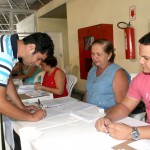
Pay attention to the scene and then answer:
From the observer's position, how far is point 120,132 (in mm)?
1162

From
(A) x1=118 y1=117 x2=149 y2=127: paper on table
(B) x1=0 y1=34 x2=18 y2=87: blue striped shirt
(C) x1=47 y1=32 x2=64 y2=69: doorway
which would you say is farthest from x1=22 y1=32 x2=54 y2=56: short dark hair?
(C) x1=47 y1=32 x2=64 y2=69: doorway

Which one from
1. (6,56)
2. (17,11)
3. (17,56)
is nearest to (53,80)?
(17,56)

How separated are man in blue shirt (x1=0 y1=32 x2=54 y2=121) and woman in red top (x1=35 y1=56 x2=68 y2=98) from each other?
95 cm

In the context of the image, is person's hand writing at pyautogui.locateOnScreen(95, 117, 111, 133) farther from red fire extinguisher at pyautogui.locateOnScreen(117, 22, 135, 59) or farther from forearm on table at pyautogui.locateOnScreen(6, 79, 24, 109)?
red fire extinguisher at pyautogui.locateOnScreen(117, 22, 135, 59)

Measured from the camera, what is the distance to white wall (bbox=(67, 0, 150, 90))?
3.06 m

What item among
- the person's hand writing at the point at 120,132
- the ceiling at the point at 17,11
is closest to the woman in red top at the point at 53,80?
the person's hand writing at the point at 120,132

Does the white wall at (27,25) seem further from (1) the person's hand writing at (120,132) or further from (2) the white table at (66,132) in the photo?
(1) the person's hand writing at (120,132)

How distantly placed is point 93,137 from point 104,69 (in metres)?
1.15

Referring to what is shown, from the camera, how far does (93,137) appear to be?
3.87 feet

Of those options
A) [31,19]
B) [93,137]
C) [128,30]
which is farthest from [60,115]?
[31,19]

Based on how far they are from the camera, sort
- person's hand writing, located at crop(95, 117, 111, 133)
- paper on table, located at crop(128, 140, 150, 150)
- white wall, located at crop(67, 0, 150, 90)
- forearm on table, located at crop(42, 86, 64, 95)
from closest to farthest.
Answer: paper on table, located at crop(128, 140, 150, 150) → person's hand writing, located at crop(95, 117, 111, 133) → forearm on table, located at crop(42, 86, 64, 95) → white wall, located at crop(67, 0, 150, 90)

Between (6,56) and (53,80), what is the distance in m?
1.53

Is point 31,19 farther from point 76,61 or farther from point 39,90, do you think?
point 39,90

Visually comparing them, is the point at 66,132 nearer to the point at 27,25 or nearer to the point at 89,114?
the point at 89,114
